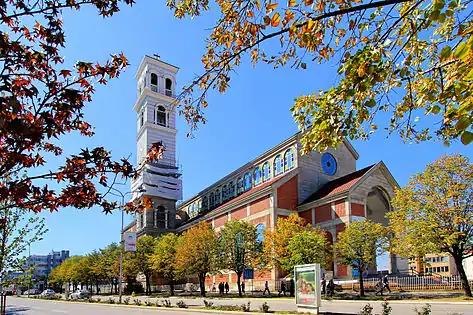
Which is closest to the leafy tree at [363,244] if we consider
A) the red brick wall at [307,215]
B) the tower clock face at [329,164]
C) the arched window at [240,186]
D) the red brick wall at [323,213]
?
the red brick wall at [323,213]

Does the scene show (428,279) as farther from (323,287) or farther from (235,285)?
(235,285)

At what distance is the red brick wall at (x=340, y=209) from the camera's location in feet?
146

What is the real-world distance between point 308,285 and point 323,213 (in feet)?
88.0

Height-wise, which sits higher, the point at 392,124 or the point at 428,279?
the point at 392,124

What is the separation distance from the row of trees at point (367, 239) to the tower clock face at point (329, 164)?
1216 cm

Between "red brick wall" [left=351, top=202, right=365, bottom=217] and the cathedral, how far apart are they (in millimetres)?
21

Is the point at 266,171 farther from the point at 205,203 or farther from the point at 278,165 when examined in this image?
the point at 205,203

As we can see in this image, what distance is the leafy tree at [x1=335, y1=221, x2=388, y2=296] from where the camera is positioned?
111 ft

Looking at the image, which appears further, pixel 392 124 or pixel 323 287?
pixel 323 287

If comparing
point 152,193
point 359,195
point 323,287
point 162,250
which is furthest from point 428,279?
point 152,193

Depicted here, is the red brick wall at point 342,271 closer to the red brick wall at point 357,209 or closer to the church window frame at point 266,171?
the red brick wall at point 357,209

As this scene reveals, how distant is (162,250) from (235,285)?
1067 centimetres

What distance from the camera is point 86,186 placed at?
21.1 ft

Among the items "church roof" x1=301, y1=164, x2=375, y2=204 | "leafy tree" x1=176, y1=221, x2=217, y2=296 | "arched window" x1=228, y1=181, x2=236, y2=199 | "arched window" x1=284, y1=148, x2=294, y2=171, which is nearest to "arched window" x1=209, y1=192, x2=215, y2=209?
"arched window" x1=228, y1=181, x2=236, y2=199
